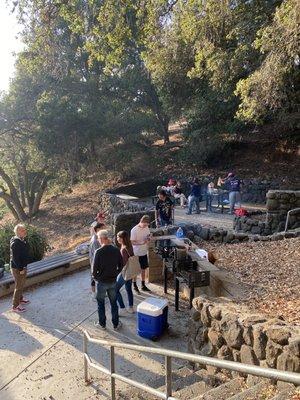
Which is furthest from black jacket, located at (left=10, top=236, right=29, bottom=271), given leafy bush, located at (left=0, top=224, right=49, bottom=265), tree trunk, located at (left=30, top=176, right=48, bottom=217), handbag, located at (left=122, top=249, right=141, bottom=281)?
tree trunk, located at (left=30, top=176, right=48, bottom=217)

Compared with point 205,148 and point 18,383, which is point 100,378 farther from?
point 205,148

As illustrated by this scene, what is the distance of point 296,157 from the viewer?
20609 millimetres

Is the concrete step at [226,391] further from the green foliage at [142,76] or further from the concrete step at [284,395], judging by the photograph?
the green foliage at [142,76]

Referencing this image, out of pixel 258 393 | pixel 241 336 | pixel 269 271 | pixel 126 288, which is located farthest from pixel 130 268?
pixel 258 393

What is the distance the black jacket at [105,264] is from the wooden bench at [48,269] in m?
3.07

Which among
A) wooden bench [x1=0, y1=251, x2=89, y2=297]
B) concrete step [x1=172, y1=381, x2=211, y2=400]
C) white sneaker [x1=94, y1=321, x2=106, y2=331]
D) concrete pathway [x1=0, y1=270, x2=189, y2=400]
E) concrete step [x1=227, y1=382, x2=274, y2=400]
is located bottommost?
concrete pathway [x1=0, y1=270, x2=189, y2=400]

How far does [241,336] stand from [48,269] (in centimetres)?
560

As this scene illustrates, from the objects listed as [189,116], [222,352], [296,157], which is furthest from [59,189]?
[222,352]

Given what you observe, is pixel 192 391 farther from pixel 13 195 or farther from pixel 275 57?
pixel 13 195

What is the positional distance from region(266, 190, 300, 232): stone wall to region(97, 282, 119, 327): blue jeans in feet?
23.6

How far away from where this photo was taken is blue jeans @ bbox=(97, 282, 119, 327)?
6.07 metres

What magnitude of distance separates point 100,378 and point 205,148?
17.4 m

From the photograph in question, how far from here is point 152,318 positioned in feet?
19.0

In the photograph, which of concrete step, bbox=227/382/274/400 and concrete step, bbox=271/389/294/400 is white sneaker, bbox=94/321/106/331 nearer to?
concrete step, bbox=227/382/274/400
